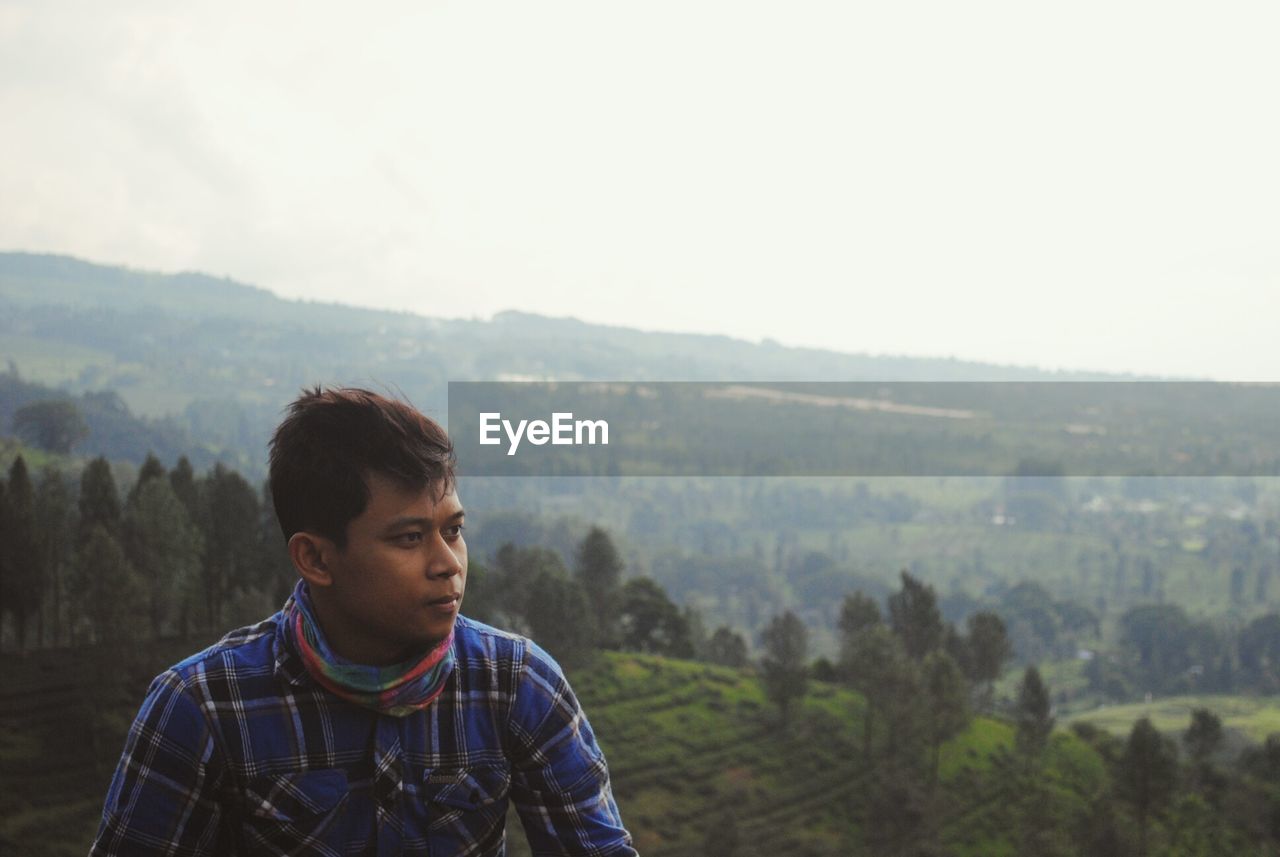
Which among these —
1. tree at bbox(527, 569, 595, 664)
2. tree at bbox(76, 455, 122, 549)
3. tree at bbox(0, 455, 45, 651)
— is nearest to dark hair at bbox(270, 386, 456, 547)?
tree at bbox(0, 455, 45, 651)

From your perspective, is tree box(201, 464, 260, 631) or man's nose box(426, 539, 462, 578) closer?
man's nose box(426, 539, 462, 578)

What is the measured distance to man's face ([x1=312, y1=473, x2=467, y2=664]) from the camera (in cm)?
199

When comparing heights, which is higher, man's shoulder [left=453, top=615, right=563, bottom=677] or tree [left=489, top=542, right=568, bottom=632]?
man's shoulder [left=453, top=615, right=563, bottom=677]

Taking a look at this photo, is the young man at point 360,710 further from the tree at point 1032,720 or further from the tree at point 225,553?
the tree at point 1032,720

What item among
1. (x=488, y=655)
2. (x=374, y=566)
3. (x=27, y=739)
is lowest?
(x=27, y=739)

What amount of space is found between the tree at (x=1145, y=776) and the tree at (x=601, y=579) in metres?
24.6

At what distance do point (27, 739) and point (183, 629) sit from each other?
871 centimetres

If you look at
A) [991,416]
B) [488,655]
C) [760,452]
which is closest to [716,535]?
[760,452]

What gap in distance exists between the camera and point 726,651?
62688 millimetres

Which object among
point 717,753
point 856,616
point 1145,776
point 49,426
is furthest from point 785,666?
point 49,426

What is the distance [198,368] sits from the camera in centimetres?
17188

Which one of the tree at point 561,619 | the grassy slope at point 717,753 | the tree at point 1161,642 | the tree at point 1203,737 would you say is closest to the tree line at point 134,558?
the grassy slope at point 717,753

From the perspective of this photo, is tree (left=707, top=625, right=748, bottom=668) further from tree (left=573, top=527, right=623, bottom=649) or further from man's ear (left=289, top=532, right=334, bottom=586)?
man's ear (left=289, top=532, right=334, bottom=586)

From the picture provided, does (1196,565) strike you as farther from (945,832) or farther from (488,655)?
(488,655)
